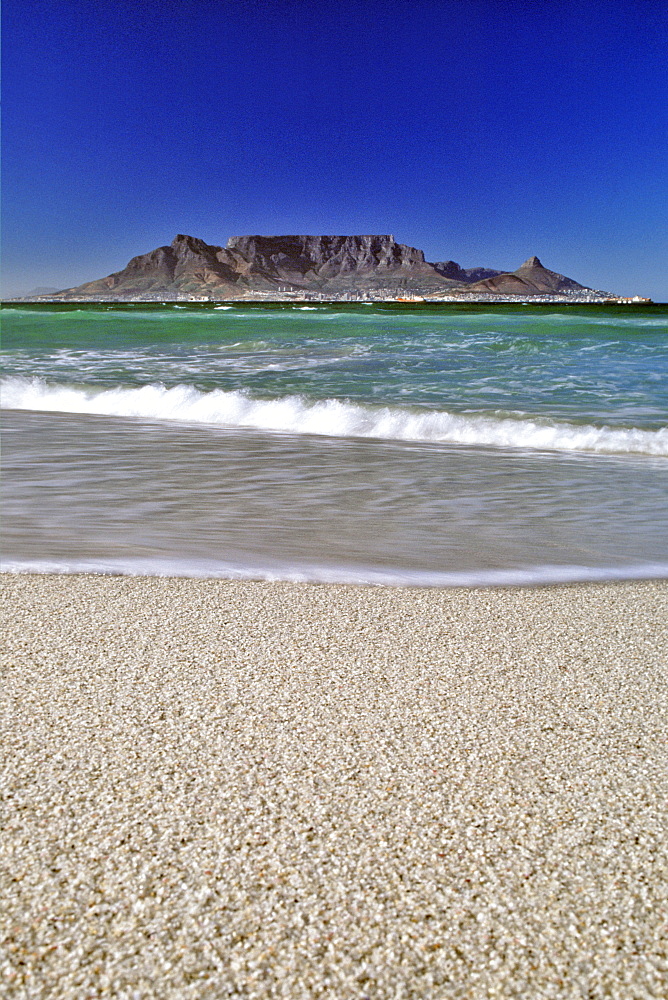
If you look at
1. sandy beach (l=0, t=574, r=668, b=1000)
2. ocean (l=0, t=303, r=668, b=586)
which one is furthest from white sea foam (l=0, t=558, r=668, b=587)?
sandy beach (l=0, t=574, r=668, b=1000)

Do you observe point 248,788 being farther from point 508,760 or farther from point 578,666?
point 578,666

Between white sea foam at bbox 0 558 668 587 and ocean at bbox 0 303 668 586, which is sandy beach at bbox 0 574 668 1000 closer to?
white sea foam at bbox 0 558 668 587

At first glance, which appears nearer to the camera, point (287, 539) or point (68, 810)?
point (68, 810)

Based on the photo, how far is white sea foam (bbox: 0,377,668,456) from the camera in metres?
7.73

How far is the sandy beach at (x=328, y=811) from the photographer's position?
3.96 feet

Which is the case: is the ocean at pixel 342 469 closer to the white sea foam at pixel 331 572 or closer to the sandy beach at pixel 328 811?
the white sea foam at pixel 331 572

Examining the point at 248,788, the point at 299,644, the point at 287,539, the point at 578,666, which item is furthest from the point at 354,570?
the point at 248,788

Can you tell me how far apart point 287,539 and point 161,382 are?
825 centimetres

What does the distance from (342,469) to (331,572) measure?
2795mm

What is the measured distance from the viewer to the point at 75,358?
16.0 meters

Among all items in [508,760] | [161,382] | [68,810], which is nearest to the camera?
[68,810]

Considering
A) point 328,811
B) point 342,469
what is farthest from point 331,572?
point 342,469

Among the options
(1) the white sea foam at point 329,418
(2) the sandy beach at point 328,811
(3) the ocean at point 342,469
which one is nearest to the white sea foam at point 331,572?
(3) the ocean at point 342,469

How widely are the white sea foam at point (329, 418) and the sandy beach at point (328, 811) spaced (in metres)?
5.47
